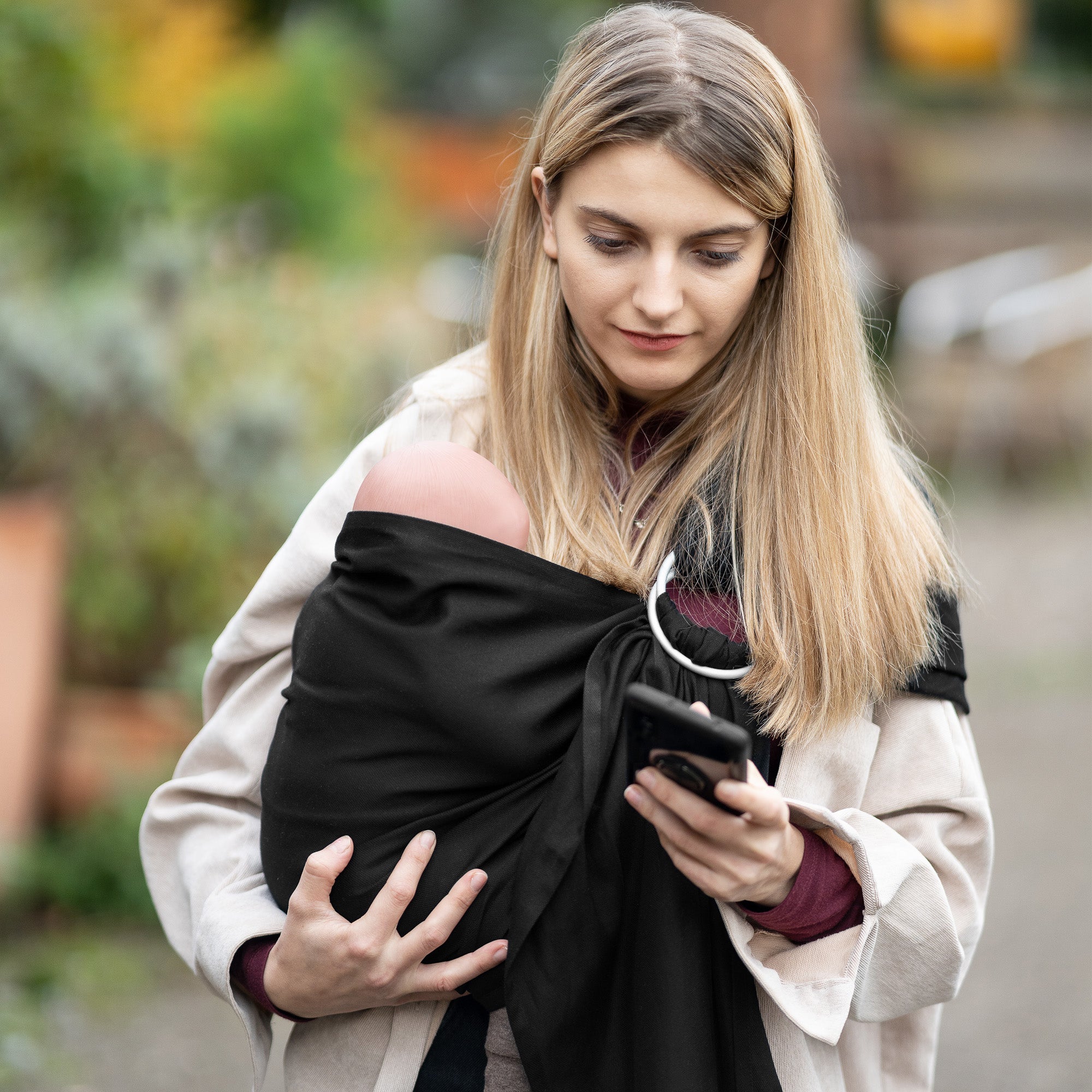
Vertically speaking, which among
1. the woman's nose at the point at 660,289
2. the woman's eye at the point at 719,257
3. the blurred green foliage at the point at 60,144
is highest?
the blurred green foliage at the point at 60,144

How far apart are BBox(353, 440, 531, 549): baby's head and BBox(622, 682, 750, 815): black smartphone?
306 mm

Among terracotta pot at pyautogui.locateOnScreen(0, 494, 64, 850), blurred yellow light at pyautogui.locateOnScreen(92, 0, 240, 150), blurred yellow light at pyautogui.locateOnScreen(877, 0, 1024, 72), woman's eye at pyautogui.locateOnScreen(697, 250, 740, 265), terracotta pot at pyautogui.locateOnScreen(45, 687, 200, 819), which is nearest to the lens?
woman's eye at pyautogui.locateOnScreen(697, 250, 740, 265)

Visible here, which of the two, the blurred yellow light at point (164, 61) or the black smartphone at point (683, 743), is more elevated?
the blurred yellow light at point (164, 61)

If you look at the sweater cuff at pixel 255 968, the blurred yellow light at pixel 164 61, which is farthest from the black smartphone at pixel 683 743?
the blurred yellow light at pixel 164 61

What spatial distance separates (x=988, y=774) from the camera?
17.3ft

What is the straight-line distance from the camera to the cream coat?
1.51 metres

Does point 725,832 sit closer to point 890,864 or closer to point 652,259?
point 890,864

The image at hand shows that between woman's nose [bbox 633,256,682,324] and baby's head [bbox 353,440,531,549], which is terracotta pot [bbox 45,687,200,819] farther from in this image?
woman's nose [bbox 633,256,682,324]

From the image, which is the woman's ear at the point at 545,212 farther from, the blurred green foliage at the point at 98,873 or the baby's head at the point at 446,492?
the blurred green foliage at the point at 98,873

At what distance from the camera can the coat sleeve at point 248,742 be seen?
5.56ft

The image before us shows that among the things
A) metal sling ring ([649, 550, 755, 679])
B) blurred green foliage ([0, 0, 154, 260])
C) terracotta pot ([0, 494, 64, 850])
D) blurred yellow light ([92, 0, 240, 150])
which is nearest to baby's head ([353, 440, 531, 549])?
metal sling ring ([649, 550, 755, 679])

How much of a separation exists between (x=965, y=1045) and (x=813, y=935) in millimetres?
2539

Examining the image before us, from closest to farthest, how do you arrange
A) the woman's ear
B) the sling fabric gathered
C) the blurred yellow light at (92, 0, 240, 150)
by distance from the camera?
the sling fabric gathered
the woman's ear
the blurred yellow light at (92, 0, 240, 150)

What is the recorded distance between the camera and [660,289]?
153 cm
